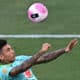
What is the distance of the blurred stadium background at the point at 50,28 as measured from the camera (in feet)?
33.8

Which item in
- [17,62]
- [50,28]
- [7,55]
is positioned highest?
[7,55]

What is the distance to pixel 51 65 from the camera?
10.4 metres

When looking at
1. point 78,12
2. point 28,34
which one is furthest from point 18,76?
point 78,12

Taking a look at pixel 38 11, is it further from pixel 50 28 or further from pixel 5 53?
pixel 50 28

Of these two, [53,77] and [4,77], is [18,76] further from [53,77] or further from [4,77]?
[53,77]

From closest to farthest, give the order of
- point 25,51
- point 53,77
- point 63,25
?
point 53,77
point 25,51
point 63,25

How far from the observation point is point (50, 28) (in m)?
11.4

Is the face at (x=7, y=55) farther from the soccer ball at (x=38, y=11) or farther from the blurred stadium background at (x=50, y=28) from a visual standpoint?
the blurred stadium background at (x=50, y=28)

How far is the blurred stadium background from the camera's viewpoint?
10297 millimetres

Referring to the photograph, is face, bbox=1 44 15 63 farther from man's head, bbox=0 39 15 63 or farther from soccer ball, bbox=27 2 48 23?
soccer ball, bbox=27 2 48 23

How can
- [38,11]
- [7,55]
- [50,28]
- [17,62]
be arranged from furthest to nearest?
[50,28] < [38,11] < [17,62] < [7,55]

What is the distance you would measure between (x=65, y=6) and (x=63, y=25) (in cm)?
70

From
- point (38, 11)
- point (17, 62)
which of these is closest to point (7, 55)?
point (17, 62)

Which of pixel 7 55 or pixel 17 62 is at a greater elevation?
pixel 7 55
